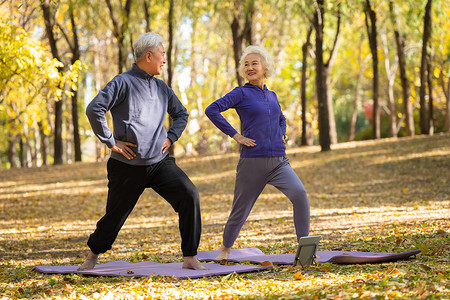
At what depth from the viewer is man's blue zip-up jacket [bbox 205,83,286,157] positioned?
5551mm

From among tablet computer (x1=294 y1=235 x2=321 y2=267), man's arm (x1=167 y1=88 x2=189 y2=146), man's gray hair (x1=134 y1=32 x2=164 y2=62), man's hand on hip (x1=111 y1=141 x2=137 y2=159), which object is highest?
man's gray hair (x1=134 y1=32 x2=164 y2=62)

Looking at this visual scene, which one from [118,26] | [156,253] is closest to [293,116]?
[118,26]

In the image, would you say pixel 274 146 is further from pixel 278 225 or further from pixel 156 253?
pixel 278 225

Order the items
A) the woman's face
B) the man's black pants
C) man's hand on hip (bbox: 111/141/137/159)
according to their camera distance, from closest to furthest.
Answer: man's hand on hip (bbox: 111/141/137/159), the man's black pants, the woman's face

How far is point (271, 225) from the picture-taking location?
1009 centimetres

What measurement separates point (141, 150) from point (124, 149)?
143 millimetres

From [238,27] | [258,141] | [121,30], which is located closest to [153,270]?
[258,141]

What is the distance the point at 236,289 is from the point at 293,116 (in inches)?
1558

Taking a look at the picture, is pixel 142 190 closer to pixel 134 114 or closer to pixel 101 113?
pixel 134 114

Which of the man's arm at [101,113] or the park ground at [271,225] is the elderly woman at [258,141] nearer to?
the park ground at [271,225]

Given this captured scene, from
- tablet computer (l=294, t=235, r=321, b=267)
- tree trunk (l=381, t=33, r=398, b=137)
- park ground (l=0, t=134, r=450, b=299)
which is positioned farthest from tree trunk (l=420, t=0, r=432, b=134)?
tablet computer (l=294, t=235, r=321, b=267)

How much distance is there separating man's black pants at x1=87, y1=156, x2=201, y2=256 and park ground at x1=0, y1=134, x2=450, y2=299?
0.41m

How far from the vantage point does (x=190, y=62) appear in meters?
36.2

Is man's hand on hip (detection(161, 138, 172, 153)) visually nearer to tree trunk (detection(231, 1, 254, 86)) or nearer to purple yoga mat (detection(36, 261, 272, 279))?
purple yoga mat (detection(36, 261, 272, 279))
